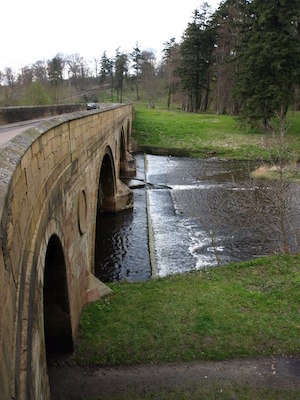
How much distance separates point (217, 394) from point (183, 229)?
33.3ft

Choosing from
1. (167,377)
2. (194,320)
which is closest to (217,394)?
(167,377)

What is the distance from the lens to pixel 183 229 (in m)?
16.6

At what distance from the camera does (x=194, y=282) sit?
1051 centimetres

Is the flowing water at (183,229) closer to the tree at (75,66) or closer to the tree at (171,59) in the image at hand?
the tree at (171,59)

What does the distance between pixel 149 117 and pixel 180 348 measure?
41429 mm

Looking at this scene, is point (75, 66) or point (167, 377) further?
point (75, 66)

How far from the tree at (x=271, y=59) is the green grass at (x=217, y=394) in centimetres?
2698

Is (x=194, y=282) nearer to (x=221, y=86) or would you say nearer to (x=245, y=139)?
(x=245, y=139)

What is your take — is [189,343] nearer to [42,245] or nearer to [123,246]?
[42,245]

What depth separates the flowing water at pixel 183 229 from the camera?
13492 mm

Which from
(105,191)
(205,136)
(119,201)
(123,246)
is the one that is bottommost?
(123,246)

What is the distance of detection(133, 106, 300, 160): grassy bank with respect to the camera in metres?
33.6

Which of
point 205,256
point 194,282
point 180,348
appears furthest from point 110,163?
point 180,348

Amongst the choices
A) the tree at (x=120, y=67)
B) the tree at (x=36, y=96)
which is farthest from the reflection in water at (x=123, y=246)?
the tree at (x=120, y=67)
